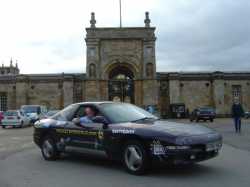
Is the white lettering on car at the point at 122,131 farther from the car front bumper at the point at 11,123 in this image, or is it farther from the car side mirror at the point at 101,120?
the car front bumper at the point at 11,123

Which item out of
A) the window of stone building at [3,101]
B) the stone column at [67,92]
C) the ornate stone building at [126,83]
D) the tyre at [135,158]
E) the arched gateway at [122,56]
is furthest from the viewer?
the window of stone building at [3,101]

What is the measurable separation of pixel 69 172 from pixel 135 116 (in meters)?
1.97

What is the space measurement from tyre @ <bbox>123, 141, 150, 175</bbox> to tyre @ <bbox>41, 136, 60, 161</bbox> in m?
2.70

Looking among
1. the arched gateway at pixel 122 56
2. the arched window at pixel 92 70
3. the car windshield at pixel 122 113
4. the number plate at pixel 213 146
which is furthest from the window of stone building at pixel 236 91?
the number plate at pixel 213 146

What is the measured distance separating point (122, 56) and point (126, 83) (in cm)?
351

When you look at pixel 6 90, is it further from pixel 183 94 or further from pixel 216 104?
pixel 216 104

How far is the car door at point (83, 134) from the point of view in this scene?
863cm

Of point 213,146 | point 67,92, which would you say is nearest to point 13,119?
point 67,92

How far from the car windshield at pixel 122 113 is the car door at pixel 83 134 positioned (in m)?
0.37

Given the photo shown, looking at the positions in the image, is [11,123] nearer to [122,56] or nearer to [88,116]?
[122,56]

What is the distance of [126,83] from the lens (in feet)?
160

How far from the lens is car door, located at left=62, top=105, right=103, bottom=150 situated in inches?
340

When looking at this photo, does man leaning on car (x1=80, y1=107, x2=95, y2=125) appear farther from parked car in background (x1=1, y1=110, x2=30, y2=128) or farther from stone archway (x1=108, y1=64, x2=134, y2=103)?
stone archway (x1=108, y1=64, x2=134, y2=103)

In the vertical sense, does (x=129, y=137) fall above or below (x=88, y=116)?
below
